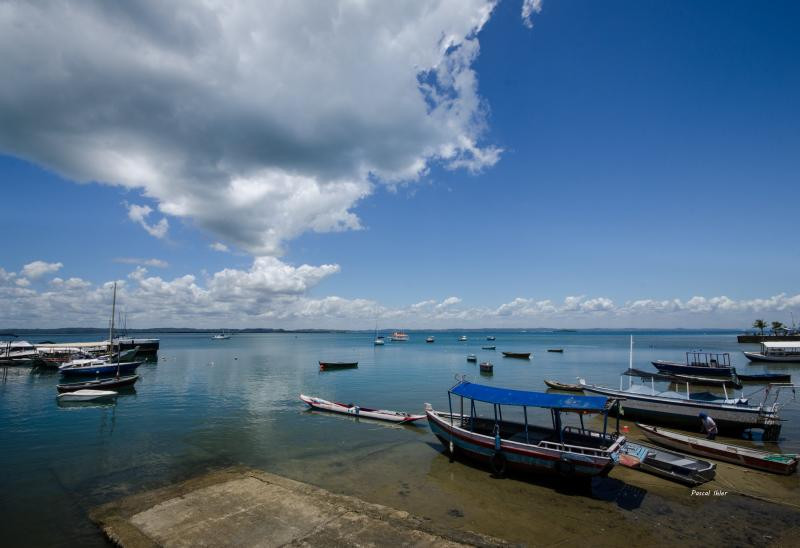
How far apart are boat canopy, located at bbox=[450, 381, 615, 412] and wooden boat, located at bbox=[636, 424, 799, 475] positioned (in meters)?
7.79

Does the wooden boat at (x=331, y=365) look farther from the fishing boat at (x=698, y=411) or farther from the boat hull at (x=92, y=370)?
the fishing boat at (x=698, y=411)

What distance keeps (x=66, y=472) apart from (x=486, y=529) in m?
21.8

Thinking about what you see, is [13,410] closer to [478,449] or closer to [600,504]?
[478,449]

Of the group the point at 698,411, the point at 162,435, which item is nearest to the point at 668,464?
the point at 698,411

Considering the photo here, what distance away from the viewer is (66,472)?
67.3ft

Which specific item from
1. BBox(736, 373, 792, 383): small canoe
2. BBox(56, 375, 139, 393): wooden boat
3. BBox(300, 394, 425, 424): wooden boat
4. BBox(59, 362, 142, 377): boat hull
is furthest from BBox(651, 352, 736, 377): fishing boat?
BBox(59, 362, 142, 377): boat hull

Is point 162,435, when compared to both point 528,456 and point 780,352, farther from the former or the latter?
point 780,352

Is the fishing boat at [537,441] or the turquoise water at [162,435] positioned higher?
the fishing boat at [537,441]

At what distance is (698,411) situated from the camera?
1152 inches

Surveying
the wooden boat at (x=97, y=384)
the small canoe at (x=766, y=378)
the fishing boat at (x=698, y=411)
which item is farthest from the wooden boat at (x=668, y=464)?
the wooden boat at (x=97, y=384)

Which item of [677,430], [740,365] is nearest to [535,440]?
[677,430]

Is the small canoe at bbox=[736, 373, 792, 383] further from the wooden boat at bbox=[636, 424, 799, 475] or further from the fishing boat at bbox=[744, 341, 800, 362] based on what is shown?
the wooden boat at bbox=[636, 424, 799, 475]

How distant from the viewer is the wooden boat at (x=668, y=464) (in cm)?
1836

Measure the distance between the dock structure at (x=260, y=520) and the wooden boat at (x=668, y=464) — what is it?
11216mm
